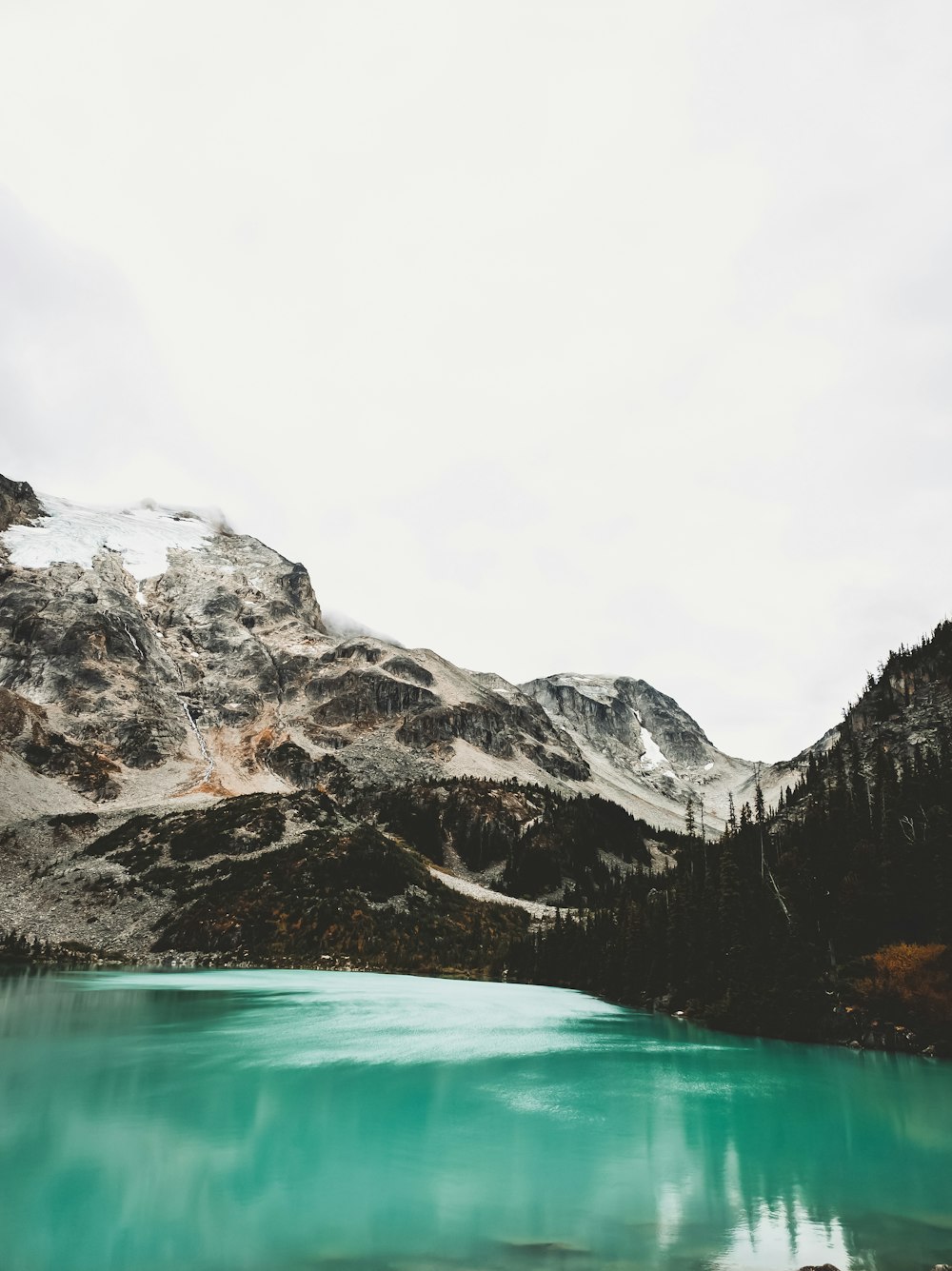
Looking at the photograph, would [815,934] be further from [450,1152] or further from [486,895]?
[486,895]

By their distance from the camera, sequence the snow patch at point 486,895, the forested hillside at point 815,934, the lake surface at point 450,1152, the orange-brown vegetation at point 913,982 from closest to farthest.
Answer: the lake surface at point 450,1152, the orange-brown vegetation at point 913,982, the forested hillside at point 815,934, the snow patch at point 486,895

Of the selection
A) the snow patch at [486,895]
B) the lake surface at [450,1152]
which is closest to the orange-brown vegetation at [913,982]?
the lake surface at [450,1152]

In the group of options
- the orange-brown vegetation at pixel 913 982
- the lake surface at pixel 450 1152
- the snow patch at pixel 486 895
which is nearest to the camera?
the lake surface at pixel 450 1152

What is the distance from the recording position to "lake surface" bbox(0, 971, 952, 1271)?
15.1m

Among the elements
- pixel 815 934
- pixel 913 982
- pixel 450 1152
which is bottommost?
pixel 450 1152

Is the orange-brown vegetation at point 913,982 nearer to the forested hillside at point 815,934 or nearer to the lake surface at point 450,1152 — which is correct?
the forested hillside at point 815,934

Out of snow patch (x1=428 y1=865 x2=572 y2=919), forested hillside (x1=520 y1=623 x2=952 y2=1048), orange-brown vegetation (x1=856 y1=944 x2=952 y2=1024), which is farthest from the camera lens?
snow patch (x1=428 y1=865 x2=572 y2=919)

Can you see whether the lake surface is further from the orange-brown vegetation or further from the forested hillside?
the forested hillside

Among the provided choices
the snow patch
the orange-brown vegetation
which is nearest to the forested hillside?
the orange-brown vegetation

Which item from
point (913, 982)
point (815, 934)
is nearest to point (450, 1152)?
point (913, 982)

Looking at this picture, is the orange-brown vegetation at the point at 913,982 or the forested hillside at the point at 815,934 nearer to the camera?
the orange-brown vegetation at the point at 913,982

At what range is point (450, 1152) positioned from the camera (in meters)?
22.2

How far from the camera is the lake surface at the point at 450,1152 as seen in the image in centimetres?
1510

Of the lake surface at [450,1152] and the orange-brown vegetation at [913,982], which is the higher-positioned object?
the orange-brown vegetation at [913,982]
